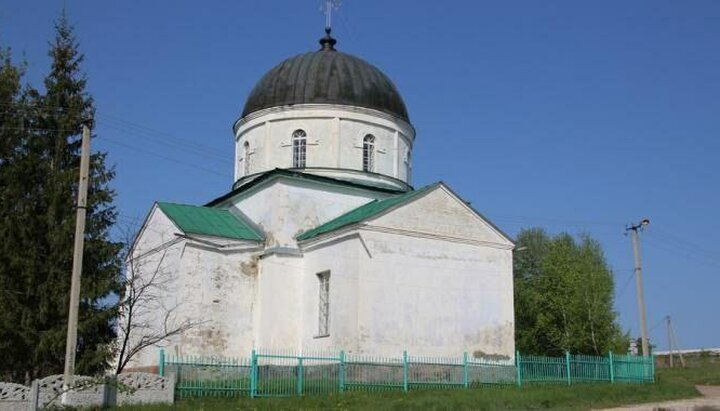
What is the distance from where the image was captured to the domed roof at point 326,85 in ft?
85.5

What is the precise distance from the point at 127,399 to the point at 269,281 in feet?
26.5

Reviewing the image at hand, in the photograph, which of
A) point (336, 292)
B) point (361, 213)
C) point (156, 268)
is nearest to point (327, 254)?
point (336, 292)

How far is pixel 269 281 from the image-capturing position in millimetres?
23000

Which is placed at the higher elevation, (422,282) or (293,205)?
(293,205)

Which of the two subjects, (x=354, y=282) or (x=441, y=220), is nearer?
(x=354, y=282)

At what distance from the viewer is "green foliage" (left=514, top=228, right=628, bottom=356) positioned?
3325 centimetres

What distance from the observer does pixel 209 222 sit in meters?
23.9

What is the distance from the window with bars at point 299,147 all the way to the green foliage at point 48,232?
316 inches

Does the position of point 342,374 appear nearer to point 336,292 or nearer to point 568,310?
point 336,292

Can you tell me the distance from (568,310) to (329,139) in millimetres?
13783

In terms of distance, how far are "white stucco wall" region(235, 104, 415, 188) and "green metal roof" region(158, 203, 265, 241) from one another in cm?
227

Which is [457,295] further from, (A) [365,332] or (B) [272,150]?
(B) [272,150]

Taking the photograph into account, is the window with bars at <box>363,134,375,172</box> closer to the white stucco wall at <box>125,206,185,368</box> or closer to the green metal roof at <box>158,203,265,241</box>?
the green metal roof at <box>158,203,265,241</box>

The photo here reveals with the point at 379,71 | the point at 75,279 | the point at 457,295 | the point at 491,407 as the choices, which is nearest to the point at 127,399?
the point at 75,279
